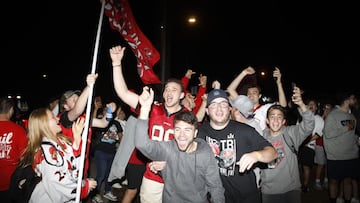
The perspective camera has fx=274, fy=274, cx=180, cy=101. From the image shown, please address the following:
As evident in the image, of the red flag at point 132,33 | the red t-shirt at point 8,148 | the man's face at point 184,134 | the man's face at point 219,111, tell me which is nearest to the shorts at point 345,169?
the man's face at point 219,111

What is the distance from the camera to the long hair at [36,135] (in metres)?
3.26

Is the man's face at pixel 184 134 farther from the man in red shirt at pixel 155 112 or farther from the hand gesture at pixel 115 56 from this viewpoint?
the hand gesture at pixel 115 56

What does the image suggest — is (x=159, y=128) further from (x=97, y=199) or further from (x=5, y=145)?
(x=97, y=199)

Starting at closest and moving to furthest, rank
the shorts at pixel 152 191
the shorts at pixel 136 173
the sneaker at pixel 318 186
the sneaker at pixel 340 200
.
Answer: the shorts at pixel 152 191 < the shorts at pixel 136 173 < the sneaker at pixel 340 200 < the sneaker at pixel 318 186

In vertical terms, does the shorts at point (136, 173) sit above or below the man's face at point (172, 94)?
below

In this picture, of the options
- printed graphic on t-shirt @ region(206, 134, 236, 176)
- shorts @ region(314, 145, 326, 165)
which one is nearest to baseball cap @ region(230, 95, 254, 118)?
printed graphic on t-shirt @ region(206, 134, 236, 176)

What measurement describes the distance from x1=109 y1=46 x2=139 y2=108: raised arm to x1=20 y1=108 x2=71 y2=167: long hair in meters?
1.01

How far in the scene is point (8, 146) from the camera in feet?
14.9

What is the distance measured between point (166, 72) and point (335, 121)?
405cm

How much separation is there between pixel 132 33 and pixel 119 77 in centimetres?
139

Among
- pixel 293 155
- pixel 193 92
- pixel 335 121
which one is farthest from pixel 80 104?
pixel 335 121

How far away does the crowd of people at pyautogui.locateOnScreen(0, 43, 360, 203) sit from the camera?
3.18m

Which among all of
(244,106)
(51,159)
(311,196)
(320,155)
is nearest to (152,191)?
(51,159)

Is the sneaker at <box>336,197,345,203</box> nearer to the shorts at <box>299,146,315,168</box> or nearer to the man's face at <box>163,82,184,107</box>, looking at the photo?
the shorts at <box>299,146,315,168</box>
